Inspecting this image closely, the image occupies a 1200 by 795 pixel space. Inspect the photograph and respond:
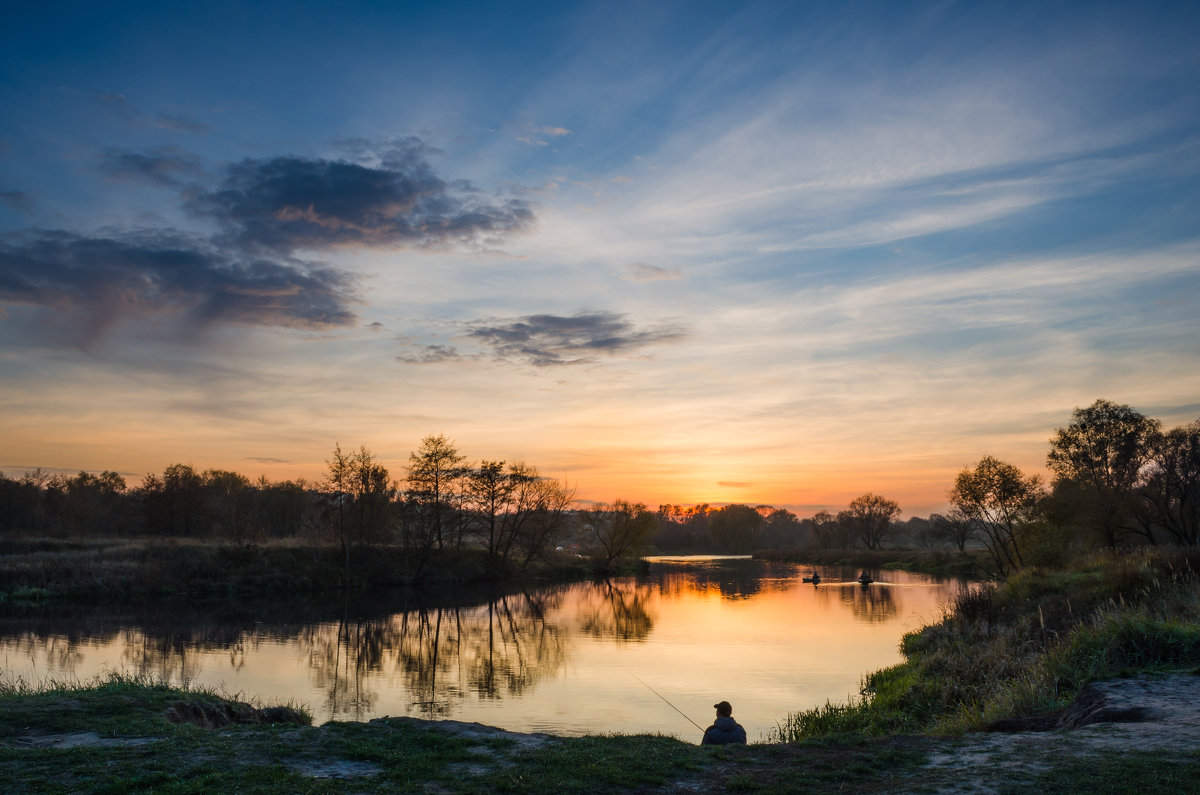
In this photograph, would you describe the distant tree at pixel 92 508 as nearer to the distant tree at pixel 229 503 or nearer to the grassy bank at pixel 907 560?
the distant tree at pixel 229 503

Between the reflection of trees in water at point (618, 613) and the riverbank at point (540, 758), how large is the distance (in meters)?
22.5

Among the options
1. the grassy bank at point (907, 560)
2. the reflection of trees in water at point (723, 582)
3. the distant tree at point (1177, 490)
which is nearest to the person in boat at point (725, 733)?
the reflection of trees in water at point (723, 582)

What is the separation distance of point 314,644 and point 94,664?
25.1 ft

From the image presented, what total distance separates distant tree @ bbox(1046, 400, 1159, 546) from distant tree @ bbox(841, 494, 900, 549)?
54.3m

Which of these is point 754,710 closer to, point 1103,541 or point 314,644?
point 314,644

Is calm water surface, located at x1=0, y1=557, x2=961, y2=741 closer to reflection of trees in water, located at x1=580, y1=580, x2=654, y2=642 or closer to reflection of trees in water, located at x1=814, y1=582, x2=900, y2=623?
reflection of trees in water, located at x1=580, y1=580, x2=654, y2=642

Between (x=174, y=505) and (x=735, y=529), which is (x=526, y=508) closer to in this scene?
(x=174, y=505)

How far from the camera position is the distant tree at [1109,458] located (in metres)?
46.4

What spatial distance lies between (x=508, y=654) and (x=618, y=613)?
587 inches

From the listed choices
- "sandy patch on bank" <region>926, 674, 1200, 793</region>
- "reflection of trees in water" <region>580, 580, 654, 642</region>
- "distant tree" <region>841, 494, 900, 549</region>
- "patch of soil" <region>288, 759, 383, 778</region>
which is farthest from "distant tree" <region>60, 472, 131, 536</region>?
"distant tree" <region>841, 494, 900, 549</region>

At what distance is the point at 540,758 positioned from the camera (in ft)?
28.2

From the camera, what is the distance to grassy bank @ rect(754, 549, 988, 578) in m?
71.8

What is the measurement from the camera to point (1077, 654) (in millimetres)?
13508

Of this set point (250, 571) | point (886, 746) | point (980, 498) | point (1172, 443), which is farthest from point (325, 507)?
point (1172, 443)
